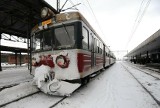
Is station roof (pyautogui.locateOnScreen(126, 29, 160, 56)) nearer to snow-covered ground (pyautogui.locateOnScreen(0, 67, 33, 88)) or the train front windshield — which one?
snow-covered ground (pyautogui.locateOnScreen(0, 67, 33, 88))

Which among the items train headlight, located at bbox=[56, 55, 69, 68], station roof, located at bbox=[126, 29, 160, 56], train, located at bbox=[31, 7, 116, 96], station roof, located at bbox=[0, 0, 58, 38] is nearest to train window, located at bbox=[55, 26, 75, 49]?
train, located at bbox=[31, 7, 116, 96]

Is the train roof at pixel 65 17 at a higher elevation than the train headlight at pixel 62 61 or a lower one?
higher

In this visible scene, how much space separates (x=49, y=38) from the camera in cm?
580

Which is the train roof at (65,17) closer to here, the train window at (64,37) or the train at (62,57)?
the train at (62,57)

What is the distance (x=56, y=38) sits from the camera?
5.60m

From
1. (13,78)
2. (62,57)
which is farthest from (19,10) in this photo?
(62,57)

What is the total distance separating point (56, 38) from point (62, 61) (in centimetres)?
Result: 91

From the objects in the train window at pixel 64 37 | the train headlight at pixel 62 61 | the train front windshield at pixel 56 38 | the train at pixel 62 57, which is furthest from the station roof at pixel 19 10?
the train headlight at pixel 62 61

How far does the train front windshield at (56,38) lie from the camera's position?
17.5ft

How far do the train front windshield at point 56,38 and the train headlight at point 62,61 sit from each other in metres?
0.35

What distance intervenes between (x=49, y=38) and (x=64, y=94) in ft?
6.92

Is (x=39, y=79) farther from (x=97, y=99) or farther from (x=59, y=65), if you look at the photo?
(x=97, y=99)

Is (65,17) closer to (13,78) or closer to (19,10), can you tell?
(13,78)

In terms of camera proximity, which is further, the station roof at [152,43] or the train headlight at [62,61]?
the station roof at [152,43]
